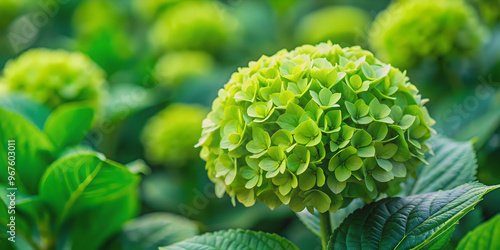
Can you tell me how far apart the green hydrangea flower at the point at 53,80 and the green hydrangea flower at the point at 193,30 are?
65 cm

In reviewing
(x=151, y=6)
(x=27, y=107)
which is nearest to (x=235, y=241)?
(x=27, y=107)

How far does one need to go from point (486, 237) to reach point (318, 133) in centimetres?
24

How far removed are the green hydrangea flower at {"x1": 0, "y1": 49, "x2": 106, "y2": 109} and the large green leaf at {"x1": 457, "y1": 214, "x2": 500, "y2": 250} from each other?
109 centimetres

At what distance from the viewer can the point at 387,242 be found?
688 millimetres

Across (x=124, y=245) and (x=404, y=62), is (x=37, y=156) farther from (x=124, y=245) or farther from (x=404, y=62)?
(x=404, y=62)

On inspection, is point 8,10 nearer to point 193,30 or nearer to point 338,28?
point 193,30

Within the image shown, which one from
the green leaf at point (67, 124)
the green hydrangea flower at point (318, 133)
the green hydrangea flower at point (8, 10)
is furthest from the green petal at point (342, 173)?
the green hydrangea flower at point (8, 10)

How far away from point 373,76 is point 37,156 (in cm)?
72

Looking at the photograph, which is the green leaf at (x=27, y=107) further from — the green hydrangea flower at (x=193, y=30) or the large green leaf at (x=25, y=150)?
the green hydrangea flower at (x=193, y=30)

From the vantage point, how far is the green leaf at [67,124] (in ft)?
3.45

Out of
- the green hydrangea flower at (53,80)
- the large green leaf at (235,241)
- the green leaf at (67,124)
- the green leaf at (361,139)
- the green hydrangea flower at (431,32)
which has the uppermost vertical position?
the green hydrangea flower at (431,32)

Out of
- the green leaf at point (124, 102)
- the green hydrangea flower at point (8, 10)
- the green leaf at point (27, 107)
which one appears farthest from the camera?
the green hydrangea flower at point (8, 10)

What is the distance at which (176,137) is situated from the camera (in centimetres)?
166

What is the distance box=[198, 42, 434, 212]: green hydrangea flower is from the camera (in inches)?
26.0
